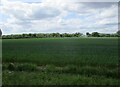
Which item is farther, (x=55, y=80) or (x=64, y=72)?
(x=64, y=72)

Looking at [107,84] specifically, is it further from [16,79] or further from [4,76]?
[4,76]

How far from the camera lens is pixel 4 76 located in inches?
372

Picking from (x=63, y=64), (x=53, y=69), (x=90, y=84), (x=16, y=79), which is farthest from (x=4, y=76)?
(x=63, y=64)

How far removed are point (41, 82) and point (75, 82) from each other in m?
1.22

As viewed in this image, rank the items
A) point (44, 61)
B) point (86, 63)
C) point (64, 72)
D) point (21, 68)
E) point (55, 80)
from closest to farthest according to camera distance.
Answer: point (55, 80) → point (64, 72) → point (21, 68) → point (86, 63) → point (44, 61)

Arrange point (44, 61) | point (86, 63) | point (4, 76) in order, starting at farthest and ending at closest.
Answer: point (44, 61)
point (86, 63)
point (4, 76)

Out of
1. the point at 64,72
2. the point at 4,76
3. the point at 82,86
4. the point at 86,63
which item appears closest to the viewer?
the point at 82,86

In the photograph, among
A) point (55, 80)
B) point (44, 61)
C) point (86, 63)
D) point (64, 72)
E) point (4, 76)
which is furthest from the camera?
point (44, 61)

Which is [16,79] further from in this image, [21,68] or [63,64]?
[63,64]

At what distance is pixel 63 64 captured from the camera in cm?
1321

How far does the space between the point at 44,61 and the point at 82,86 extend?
622 cm

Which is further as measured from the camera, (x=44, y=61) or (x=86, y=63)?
(x=44, y=61)

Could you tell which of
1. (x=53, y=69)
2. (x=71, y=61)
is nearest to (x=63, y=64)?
(x=71, y=61)

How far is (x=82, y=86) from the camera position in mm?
8102
